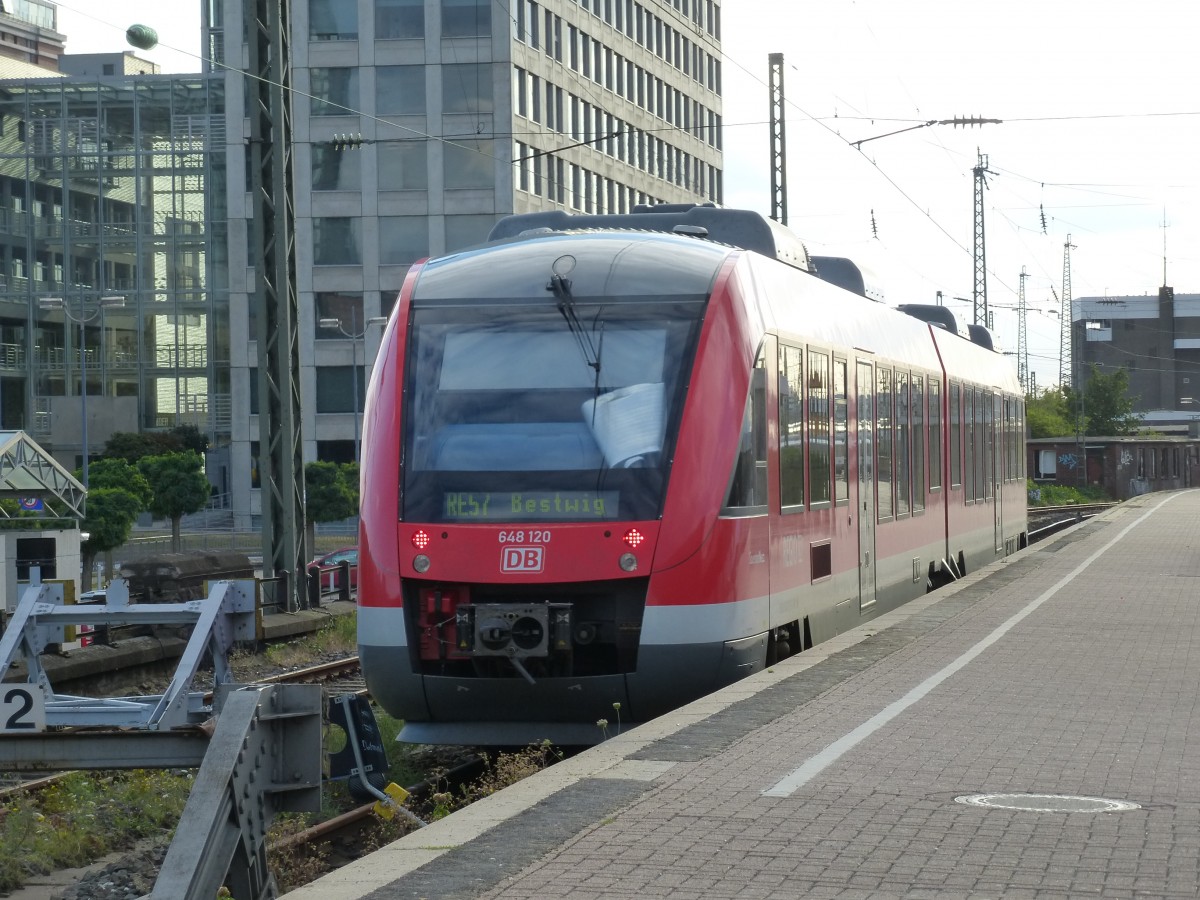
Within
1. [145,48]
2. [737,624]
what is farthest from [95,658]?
[737,624]

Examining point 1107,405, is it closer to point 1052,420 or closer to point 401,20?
point 1052,420

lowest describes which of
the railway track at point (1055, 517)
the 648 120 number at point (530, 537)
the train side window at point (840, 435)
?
the railway track at point (1055, 517)

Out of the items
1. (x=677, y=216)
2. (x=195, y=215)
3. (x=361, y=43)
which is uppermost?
(x=361, y=43)

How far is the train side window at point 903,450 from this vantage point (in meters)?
16.8

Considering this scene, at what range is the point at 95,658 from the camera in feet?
55.6

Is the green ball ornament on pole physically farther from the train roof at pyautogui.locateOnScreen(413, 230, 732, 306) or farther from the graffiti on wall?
the graffiti on wall

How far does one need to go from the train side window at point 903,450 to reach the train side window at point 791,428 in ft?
13.8

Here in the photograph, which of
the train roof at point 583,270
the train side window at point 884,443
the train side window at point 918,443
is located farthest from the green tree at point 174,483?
the train roof at point 583,270

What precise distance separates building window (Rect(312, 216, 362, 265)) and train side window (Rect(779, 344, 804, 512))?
192ft

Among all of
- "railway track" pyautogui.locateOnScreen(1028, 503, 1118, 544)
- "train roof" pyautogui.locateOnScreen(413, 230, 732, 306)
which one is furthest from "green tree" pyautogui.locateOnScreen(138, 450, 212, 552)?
"train roof" pyautogui.locateOnScreen(413, 230, 732, 306)

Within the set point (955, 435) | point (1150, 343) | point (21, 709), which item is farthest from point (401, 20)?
point (1150, 343)

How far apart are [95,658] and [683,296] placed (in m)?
8.40

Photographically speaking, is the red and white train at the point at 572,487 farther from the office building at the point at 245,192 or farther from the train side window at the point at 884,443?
the office building at the point at 245,192

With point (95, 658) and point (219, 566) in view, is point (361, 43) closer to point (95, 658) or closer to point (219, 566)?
point (219, 566)
